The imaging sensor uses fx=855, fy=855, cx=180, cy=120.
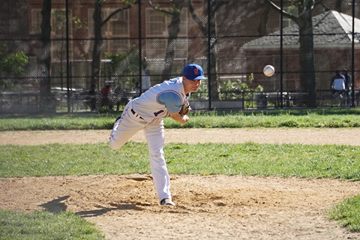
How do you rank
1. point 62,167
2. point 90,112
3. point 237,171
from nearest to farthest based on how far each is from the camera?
point 237,171 → point 62,167 → point 90,112

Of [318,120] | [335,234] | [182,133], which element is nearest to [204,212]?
[335,234]

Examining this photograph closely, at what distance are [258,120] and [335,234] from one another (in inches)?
550

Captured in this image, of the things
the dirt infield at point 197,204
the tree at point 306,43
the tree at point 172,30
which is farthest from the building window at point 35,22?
the dirt infield at point 197,204

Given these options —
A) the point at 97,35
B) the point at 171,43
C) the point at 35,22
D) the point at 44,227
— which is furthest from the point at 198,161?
the point at 35,22

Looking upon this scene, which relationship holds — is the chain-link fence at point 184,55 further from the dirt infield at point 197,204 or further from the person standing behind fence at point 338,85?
the dirt infield at point 197,204

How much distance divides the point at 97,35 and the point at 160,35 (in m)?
2.38

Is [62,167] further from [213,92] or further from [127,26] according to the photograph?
[127,26]

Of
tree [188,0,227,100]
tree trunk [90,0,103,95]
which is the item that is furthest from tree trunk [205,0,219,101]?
tree trunk [90,0,103,95]

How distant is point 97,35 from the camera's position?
103 feet

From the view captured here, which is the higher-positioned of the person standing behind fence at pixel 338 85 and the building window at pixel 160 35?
the building window at pixel 160 35

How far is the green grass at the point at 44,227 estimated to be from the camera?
7.74 m

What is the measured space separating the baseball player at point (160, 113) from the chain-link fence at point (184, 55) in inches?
740

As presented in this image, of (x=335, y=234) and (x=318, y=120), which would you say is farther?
(x=318, y=120)

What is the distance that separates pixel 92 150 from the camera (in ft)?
51.8
